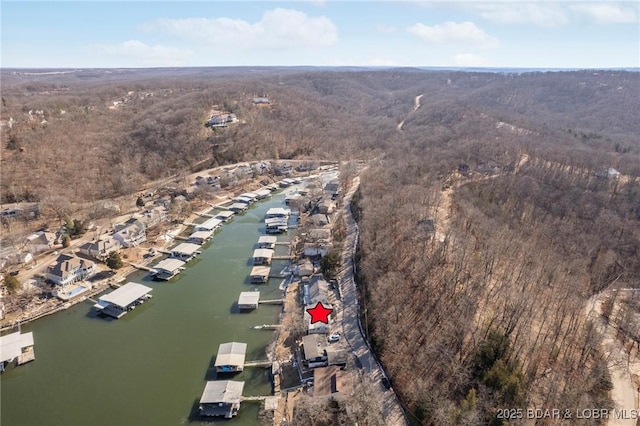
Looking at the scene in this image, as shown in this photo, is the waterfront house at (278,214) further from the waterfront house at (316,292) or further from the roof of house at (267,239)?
the waterfront house at (316,292)

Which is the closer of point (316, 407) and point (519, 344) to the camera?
point (316, 407)

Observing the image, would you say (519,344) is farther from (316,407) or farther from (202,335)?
(202,335)

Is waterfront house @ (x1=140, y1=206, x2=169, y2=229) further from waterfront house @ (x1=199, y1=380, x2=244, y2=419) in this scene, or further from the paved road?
waterfront house @ (x1=199, y1=380, x2=244, y2=419)

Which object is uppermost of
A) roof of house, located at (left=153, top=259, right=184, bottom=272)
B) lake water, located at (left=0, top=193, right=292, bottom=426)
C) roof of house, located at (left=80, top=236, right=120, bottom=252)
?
roof of house, located at (left=80, top=236, right=120, bottom=252)

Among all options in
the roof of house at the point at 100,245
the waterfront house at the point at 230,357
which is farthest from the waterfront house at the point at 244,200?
the waterfront house at the point at 230,357

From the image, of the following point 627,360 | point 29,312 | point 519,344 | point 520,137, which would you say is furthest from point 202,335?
point 520,137

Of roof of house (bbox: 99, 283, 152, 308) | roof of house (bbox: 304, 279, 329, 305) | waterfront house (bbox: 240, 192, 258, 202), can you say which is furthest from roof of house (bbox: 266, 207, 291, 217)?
roof of house (bbox: 99, 283, 152, 308)
